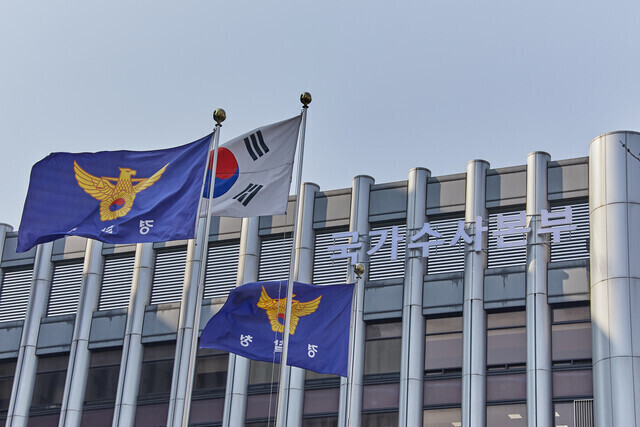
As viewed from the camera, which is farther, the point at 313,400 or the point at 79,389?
the point at 79,389

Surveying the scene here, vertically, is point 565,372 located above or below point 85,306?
below

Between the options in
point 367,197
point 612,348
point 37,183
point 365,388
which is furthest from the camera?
point 367,197

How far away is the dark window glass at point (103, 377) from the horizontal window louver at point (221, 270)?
15.7 ft

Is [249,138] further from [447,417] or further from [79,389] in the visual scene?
[79,389]

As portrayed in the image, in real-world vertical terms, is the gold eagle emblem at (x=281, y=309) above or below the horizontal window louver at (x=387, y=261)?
below

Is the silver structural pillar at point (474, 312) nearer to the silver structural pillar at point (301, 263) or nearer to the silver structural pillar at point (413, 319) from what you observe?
the silver structural pillar at point (413, 319)

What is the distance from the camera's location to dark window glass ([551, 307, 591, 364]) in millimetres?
38625

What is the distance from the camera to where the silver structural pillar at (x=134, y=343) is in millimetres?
44281

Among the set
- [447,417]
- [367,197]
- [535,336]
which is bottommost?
[447,417]

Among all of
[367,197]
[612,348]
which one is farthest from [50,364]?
[612,348]

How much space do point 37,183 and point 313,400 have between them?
1734 centimetres

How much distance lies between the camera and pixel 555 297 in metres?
39.5

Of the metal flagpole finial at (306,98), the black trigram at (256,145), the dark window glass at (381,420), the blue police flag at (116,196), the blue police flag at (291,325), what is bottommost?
the dark window glass at (381,420)

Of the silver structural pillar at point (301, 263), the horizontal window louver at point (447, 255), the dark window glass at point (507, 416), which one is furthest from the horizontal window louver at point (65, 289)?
the dark window glass at point (507, 416)
